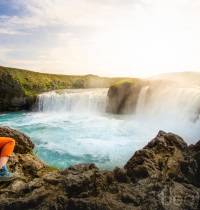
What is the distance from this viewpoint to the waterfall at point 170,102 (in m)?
30.6

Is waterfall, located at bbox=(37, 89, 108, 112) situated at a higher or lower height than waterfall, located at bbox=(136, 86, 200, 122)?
lower

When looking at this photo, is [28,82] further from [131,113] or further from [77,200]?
[77,200]

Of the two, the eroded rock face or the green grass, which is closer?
the eroded rock face

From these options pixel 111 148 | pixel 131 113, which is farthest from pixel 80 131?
pixel 131 113

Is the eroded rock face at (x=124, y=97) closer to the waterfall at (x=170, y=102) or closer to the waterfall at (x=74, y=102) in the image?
the waterfall at (x=74, y=102)

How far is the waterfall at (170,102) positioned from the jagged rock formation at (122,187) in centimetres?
2199

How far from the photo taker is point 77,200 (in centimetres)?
615

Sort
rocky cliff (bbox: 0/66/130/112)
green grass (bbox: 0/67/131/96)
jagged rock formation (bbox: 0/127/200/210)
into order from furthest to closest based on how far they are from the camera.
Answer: green grass (bbox: 0/67/131/96) < rocky cliff (bbox: 0/66/130/112) < jagged rock formation (bbox: 0/127/200/210)

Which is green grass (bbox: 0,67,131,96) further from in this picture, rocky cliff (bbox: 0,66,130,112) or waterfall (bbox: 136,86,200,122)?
waterfall (bbox: 136,86,200,122)

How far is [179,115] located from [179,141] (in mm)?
24139

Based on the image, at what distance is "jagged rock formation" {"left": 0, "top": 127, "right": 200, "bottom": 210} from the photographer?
6.14 metres

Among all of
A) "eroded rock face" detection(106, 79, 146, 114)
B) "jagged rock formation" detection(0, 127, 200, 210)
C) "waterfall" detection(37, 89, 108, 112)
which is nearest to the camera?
"jagged rock formation" detection(0, 127, 200, 210)

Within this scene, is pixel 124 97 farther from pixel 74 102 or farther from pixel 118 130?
pixel 118 130

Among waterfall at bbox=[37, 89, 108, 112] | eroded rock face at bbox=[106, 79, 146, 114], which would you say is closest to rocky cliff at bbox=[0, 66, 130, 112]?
waterfall at bbox=[37, 89, 108, 112]
